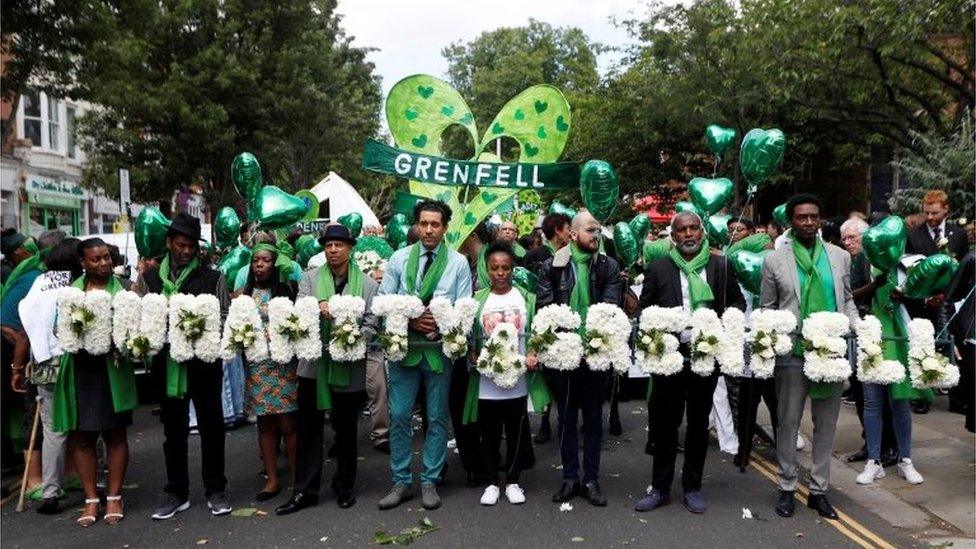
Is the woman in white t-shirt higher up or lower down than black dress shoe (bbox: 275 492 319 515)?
higher up

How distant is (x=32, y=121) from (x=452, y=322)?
85.8 ft

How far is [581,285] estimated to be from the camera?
5805mm

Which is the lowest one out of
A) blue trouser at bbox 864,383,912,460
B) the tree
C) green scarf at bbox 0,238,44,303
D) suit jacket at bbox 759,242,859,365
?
blue trouser at bbox 864,383,912,460

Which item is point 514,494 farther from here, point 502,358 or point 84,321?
point 84,321

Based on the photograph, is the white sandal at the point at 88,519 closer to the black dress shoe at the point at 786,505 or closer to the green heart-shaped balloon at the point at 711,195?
the black dress shoe at the point at 786,505

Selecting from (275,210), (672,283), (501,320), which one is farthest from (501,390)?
(275,210)

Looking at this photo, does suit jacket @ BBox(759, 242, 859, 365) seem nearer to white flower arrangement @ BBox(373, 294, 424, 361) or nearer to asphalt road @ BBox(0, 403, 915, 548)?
asphalt road @ BBox(0, 403, 915, 548)

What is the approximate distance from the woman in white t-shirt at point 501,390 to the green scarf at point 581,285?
1.07 feet

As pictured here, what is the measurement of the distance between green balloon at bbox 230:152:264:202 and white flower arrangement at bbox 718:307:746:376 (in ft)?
13.3

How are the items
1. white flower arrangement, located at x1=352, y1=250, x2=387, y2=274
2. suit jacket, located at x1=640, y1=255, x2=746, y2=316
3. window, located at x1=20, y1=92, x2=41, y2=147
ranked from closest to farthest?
suit jacket, located at x1=640, y1=255, x2=746, y2=316, white flower arrangement, located at x1=352, y1=250, x2=387, y2=274, window, located at x1=20, y1=92, x2=41, y2=147

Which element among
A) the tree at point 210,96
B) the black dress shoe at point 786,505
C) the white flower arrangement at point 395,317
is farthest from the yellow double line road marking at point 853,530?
the tree at point 210,96

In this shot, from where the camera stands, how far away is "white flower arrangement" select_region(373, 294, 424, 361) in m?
5.48

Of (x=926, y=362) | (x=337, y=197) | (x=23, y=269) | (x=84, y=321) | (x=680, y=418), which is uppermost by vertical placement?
(x=337, y=197)

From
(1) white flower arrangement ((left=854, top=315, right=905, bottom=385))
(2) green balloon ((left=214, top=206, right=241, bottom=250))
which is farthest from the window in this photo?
(1) white flower arrangement ((left=854, top=315, right=905, bottom=385))
